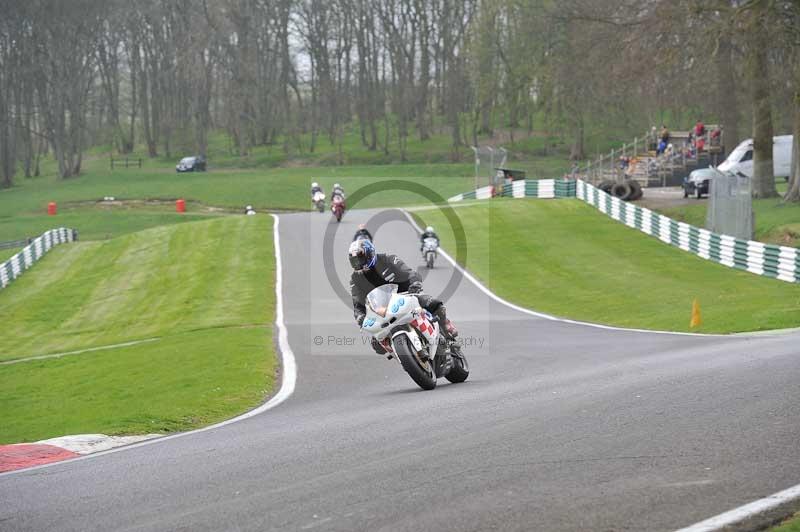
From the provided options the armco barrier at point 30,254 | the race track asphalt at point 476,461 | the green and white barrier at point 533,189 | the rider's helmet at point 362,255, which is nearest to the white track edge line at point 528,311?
the race track asphalt at point 476,461

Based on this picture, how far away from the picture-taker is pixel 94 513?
6516 mm

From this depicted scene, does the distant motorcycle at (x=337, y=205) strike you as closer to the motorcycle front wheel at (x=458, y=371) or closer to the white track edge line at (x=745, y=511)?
the motorcycle front wheel at (x=458, y=371)

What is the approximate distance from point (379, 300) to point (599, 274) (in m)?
20.2

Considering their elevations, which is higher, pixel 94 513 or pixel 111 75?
pixel 111 75

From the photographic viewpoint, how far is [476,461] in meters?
7.24

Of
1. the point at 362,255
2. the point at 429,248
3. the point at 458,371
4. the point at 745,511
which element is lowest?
the point at 429,248

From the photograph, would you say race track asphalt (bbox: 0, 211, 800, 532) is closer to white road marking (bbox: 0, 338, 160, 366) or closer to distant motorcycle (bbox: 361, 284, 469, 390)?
distant motorcycle (bbox: 361, 284, 469, 390)

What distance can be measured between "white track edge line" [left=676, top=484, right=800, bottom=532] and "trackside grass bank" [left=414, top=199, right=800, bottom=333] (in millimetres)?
13190

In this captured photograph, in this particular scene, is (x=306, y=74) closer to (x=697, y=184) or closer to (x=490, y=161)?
(x=490, y=161)

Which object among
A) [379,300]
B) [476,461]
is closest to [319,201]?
[379,300]

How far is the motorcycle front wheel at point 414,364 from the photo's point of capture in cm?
1147

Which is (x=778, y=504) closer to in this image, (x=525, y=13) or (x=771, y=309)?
(x=771, y=309)

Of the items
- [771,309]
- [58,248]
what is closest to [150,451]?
[771,309]

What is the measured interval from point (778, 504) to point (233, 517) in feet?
10.6
